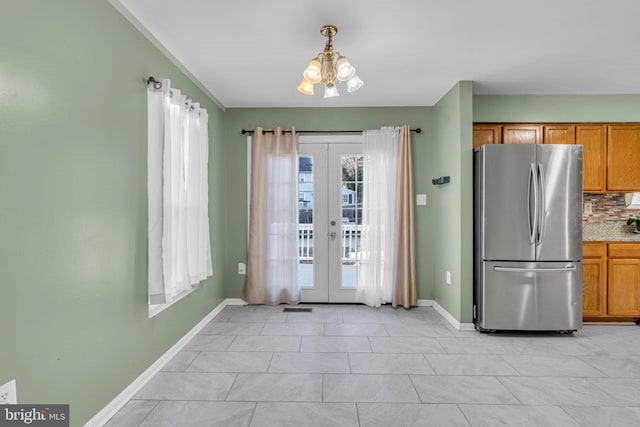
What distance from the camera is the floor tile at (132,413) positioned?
204 cm

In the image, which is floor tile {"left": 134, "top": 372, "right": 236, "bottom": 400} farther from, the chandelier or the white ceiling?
the white ceiling

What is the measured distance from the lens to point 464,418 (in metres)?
2.11

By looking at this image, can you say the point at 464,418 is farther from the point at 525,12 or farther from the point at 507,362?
the point at 525,12

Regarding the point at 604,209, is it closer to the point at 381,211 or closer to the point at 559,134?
the point at 559,134

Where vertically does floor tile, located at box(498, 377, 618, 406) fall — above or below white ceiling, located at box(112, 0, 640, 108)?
below

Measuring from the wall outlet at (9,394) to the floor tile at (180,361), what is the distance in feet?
4.34

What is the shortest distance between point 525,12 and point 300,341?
3.07 m

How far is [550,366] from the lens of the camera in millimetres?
2820

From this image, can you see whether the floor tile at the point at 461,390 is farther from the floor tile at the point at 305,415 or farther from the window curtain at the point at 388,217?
the window curtain at the point at 388,217

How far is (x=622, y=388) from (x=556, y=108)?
114 inches

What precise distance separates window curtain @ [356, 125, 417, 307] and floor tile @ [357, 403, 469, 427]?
2189mm

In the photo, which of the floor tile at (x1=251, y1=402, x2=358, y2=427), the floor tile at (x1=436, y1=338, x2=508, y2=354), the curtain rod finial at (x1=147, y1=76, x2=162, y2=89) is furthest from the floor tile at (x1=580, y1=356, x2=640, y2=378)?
the curtain rod finial at (x1=147, y1=76, x2=162, y2=89)

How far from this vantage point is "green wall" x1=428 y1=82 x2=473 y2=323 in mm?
3643

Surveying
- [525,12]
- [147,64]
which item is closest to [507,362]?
[525,12]
